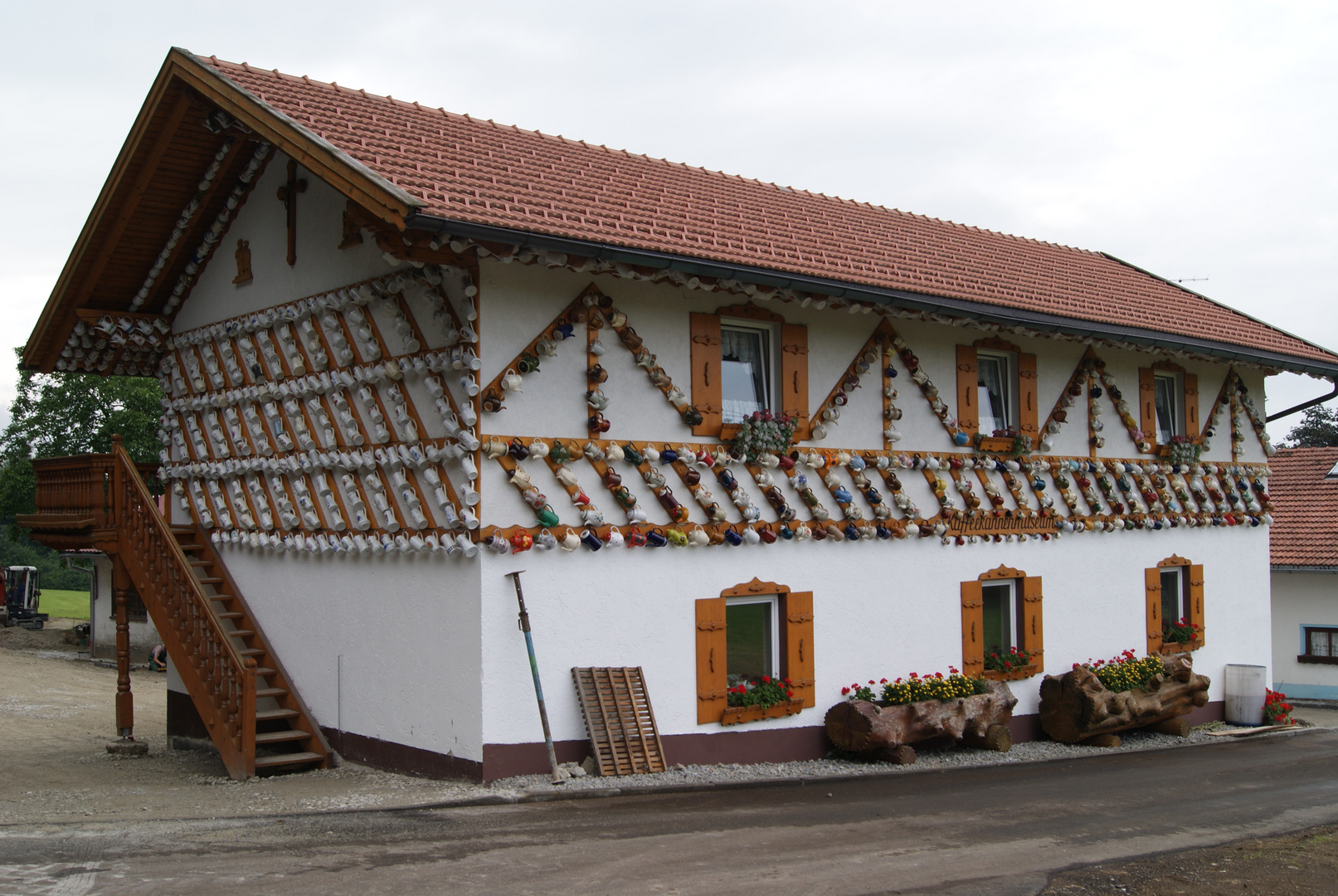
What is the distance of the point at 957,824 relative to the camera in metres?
10.3

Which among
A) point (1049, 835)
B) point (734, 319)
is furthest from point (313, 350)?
point (1049, 835)

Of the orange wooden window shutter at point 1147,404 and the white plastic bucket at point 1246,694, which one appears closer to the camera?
the orange wooden window shutter at point 1147,404

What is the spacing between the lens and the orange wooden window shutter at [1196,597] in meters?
18.1

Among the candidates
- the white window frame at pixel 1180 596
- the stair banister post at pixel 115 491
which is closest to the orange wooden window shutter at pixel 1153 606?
the white window frame at pixel 1180 596

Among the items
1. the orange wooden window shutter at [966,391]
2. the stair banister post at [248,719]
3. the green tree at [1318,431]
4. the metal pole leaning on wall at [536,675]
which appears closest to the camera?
the metal pole leaning on wall at [536,675]

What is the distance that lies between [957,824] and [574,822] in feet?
10.2

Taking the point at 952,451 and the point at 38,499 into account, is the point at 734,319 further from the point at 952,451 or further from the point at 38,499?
the point at 38,499

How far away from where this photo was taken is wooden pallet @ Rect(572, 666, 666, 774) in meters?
11.4

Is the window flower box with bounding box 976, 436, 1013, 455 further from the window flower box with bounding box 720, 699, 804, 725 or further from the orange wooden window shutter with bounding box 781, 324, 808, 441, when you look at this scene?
the window flower box with bounding box 720, 699, 804, 725

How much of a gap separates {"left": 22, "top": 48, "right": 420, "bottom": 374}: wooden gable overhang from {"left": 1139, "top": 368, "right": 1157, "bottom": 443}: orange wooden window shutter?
11364mm

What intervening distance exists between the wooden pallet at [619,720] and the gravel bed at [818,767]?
0.45ft

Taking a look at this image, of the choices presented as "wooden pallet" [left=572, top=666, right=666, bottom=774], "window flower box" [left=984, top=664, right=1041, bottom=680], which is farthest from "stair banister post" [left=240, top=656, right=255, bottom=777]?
"window flower box" [left=984, top=664, right=1041, bottom=680]

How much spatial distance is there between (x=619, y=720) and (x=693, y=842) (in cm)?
237

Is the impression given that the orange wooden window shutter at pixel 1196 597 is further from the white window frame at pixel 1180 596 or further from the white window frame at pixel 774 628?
the white window frame at pixel 774 628
